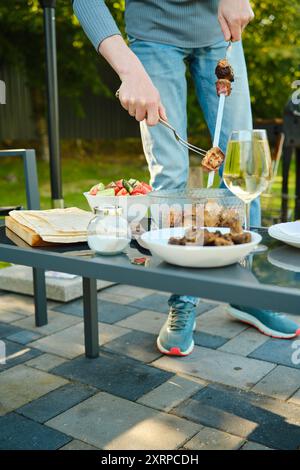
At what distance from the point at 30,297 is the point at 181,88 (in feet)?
4.53

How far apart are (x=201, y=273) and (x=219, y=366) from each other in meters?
1.10

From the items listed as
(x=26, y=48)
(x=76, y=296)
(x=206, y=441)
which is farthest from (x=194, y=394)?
(x=26, y=48)

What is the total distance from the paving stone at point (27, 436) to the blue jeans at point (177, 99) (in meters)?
0.77

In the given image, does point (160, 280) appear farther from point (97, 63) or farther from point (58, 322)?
point (97, 63)

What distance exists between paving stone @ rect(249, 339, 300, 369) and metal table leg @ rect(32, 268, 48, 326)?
95 centimetres

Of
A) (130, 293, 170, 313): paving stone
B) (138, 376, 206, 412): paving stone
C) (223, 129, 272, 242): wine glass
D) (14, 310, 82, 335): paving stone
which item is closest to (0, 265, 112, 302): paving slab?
(14, 310, 82, 335): paving stone

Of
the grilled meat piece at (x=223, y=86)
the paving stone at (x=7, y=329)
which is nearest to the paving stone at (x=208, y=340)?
the paving stone at (x=7, y=329)

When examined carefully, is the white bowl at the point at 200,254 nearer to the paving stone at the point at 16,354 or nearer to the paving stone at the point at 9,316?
the paving stone at the point at 16,354

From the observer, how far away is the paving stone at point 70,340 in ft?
7.53

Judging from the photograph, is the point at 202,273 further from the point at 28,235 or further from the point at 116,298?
the point at 116,298

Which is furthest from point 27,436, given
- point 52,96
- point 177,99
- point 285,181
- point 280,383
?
point 285,181

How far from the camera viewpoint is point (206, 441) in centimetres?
162

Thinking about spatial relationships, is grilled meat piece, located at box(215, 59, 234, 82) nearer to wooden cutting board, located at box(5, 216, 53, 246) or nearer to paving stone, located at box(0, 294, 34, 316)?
wooden cutting board, located at box(5, 216, 53, 246)
